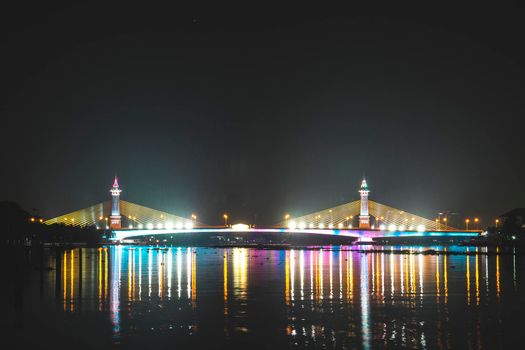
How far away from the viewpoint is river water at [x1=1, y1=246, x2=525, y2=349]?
26.4 m

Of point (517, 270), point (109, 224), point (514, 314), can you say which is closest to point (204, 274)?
point (517, 270)

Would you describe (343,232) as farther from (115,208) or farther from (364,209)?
(115,208)

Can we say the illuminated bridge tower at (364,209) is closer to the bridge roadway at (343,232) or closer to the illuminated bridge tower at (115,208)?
the bridge roadway at (343,232)

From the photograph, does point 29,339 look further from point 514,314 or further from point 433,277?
point 433,277

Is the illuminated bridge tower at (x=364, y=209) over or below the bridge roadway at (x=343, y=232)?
over

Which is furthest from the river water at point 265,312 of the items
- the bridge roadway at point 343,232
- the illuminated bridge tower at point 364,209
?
the illuminated bridge tower at point 364,209

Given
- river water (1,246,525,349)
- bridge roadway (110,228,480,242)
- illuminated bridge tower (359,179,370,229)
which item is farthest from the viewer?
illuminated bridge tower (359,179,370,229)

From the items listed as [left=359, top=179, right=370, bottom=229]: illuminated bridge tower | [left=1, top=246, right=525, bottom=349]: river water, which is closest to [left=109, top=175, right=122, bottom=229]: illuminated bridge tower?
[left=359, top=179, right=370, bottom=229]: illuminated bridge tower

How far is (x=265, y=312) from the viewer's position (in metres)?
33.4

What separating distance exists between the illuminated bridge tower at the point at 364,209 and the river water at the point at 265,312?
116 m

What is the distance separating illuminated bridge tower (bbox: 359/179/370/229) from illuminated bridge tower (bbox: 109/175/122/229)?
57050 mm

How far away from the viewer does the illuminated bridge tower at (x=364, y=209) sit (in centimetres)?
17062

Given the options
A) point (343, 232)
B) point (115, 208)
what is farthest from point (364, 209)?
point (115, 208)

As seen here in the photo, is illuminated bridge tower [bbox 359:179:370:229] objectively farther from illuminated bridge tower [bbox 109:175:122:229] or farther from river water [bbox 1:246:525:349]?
river water [bbox 1:246:525:349]
